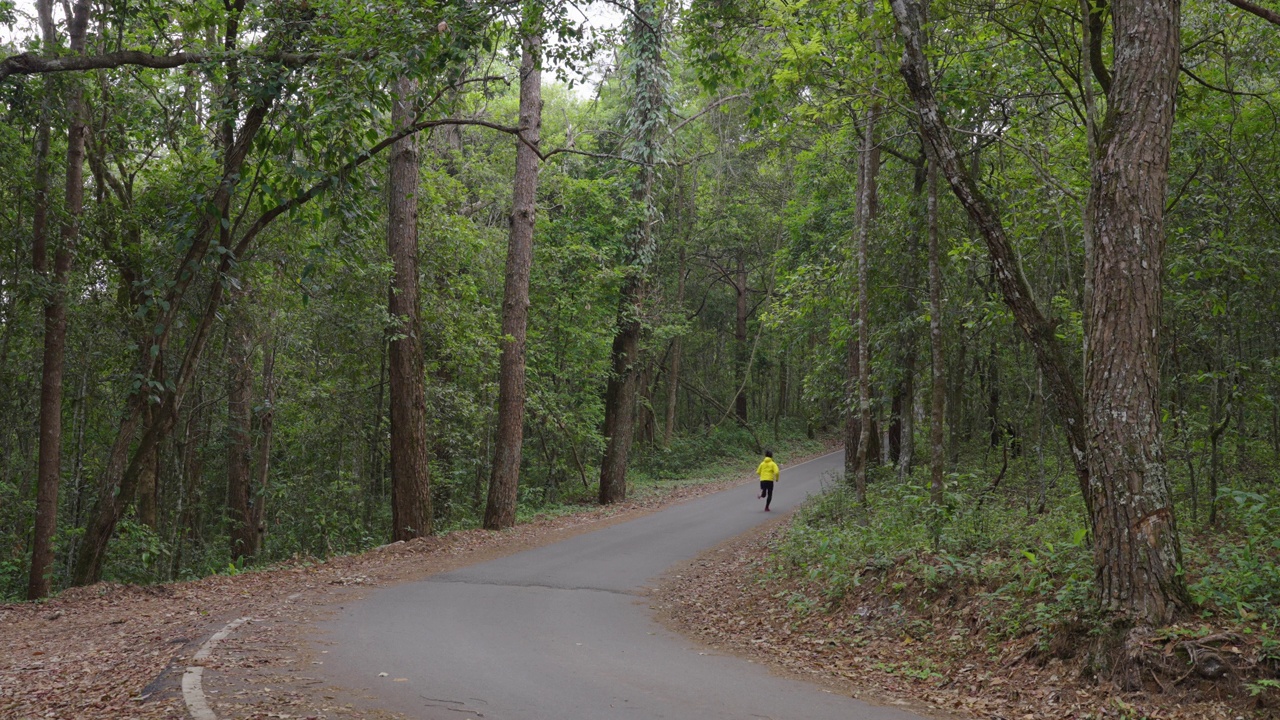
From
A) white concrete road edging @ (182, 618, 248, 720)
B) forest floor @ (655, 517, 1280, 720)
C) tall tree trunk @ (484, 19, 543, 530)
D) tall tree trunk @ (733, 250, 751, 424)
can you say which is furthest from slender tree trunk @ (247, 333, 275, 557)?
tall tree trunk @ (733, 250, 751, 424)

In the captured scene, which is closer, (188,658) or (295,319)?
(188,658)

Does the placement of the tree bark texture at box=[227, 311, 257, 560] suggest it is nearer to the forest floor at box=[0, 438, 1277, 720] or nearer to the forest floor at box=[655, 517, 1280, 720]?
the forest floor at box=[0, 438, 1277, 720]

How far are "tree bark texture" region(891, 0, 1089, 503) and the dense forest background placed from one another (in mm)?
38

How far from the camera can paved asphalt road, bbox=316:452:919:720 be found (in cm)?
612

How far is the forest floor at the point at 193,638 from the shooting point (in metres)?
5.97

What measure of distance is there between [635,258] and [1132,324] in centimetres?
1847

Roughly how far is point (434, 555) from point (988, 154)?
43.4ft

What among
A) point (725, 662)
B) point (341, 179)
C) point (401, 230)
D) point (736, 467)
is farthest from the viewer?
point (736, 467)

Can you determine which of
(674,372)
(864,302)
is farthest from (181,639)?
(674,372)

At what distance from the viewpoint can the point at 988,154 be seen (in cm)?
1648

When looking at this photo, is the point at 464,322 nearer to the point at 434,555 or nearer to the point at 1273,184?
the point at 434,555

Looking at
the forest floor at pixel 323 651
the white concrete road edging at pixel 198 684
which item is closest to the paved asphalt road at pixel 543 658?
the forest floor at pixel 323 651

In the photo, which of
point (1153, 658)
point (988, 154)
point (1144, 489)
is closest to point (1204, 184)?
point (988, 154)

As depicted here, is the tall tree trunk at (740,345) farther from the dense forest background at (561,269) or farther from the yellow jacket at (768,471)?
the yellow jacket at (768,471)
